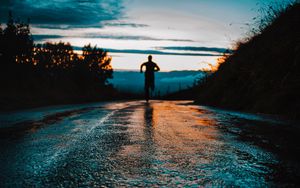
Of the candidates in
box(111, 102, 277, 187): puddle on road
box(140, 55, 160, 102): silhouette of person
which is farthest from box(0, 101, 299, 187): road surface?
box(140, 55, 160, 102): silhouette of person

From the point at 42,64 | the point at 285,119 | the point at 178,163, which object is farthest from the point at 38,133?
the point at 42,64

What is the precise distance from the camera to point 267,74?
11.6 metres

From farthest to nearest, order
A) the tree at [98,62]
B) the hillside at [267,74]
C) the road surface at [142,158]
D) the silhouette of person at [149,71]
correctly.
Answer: the tree at [98,62] → the silhouette of person at [149,71] → the hillside at [267,74] → the road surface at [142,158]

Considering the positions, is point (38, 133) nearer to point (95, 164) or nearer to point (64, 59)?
point (95, 164)

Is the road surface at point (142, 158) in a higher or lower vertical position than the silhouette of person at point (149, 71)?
lower

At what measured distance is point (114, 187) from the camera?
9.72 ft

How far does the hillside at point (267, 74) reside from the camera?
988 cm

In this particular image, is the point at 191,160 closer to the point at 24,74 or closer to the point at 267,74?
the point at 267,74

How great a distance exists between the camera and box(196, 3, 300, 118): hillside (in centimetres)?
988

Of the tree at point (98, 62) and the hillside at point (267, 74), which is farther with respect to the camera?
the tree at point (98, 62)

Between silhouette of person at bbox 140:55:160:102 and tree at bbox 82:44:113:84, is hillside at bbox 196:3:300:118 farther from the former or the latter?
tree at bbox 82:44:113:84

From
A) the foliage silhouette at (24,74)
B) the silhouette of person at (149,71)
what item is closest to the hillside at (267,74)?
the silhouette of person at (149,71)

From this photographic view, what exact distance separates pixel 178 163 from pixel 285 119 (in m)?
5.27

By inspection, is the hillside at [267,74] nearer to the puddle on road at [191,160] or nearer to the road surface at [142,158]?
the road surface at [142,158]
